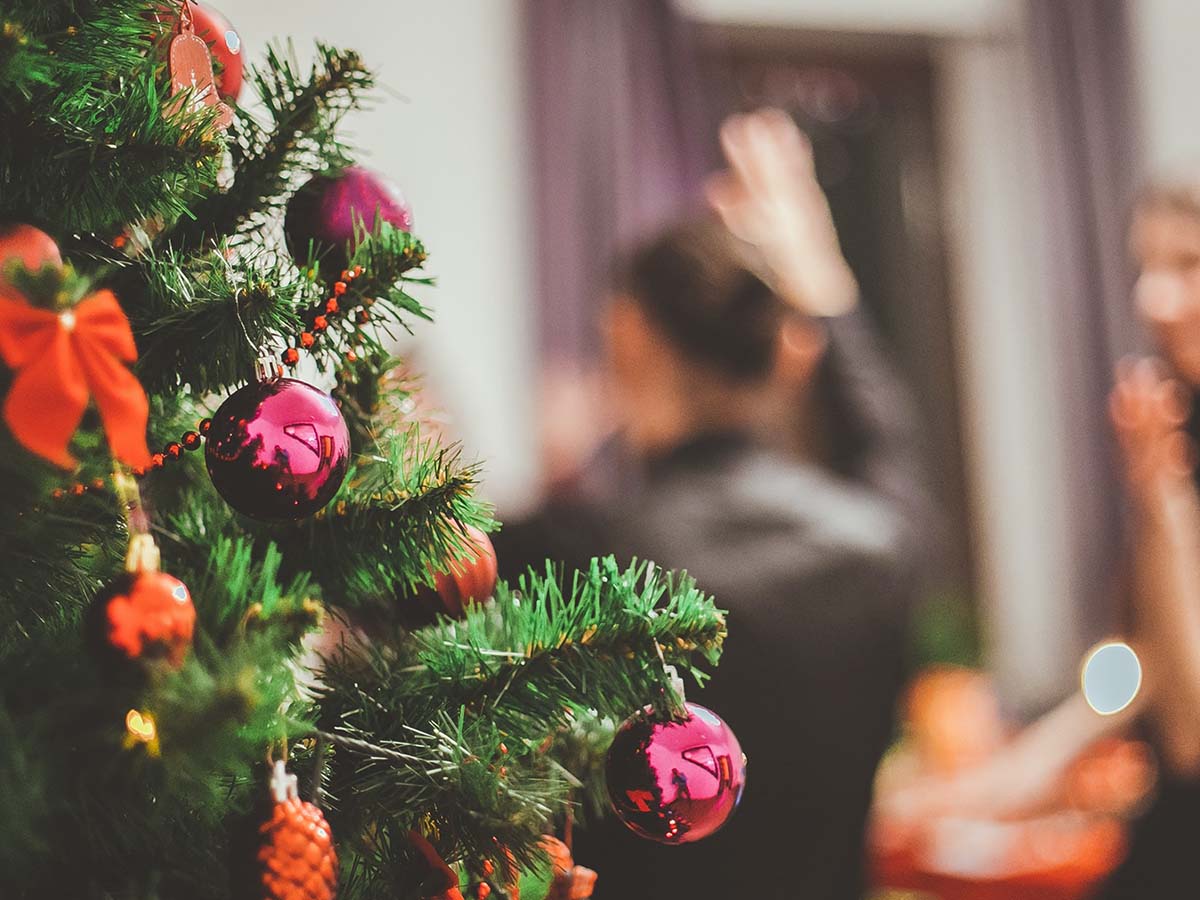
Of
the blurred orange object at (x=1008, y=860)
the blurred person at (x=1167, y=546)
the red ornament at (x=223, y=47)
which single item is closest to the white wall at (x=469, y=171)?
the blurred orange object at (x=1008, y=860)

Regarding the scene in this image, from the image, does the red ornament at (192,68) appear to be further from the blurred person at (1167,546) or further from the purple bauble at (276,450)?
the blurred person at (1167,546)

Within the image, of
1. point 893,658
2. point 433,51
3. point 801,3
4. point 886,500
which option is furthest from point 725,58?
point 893,658

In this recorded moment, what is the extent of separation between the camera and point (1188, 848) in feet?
4.53

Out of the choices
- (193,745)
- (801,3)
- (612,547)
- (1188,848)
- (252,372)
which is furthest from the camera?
(801,3)

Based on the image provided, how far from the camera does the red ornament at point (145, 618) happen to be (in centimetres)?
29

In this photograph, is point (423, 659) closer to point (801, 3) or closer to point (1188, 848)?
point (1188, 848)

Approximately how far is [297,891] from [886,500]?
119 cm

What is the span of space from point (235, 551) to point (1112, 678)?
1569 millimetres

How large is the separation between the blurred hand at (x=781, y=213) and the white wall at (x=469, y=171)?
4.01 feet

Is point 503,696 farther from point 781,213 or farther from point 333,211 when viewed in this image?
point 781,213

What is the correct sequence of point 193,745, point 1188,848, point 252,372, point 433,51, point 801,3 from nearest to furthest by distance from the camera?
point 193,745, point 252,372, point 1188,848, point 433,51, point 801,3

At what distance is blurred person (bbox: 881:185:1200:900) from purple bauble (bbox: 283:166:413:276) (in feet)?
4.42

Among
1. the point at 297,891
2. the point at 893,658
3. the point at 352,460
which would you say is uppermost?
the point at 352,460

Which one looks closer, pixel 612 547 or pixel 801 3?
pixel 612 547
